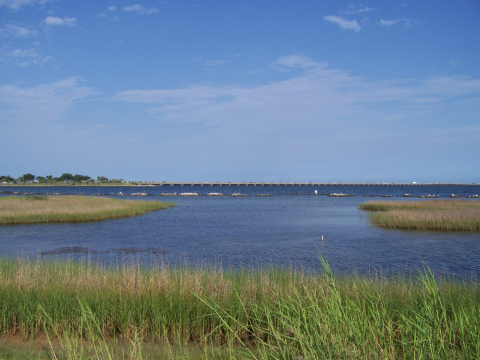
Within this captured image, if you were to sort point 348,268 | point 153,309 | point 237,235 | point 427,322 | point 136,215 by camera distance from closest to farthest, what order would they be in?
1. point 427,322
2. point 153,309
3. point 348,268
4. point 237,235
5. point 136,215

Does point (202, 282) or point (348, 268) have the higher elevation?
point (202, 282)

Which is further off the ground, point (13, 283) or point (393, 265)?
point (13, 283)

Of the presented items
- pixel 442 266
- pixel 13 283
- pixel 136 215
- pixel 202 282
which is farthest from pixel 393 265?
pixel 136 215

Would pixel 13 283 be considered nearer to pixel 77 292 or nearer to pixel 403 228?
pixel 77 292

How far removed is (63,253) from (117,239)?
6003 mm

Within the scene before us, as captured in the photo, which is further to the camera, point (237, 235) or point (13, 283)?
point (237, 235)

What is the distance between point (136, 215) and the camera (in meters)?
44.6

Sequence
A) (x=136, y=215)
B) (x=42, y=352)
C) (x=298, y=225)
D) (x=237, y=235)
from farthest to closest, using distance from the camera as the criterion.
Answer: (x=136, y=215), (x=298, y=225), (x=237, y=235), (x=42, y=352)

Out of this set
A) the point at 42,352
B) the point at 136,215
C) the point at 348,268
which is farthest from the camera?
the point at 136,215

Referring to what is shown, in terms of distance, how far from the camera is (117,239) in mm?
26359

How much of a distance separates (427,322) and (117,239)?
930 inches

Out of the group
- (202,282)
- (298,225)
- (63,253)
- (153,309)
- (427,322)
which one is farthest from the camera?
(298,225)

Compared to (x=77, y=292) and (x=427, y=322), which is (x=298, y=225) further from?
(x=427, y=322)

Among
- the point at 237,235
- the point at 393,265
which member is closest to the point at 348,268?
the point at 393,265
